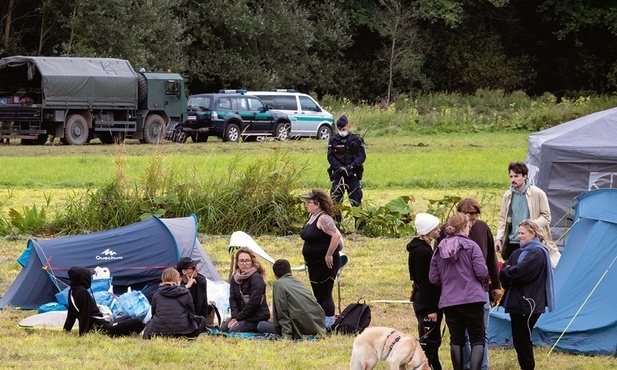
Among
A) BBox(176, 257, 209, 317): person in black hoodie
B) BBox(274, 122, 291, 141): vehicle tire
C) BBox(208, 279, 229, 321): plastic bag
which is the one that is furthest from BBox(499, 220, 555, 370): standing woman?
BBox(274, 122, 291, 141): vehicle tire

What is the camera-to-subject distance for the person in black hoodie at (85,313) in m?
9.18

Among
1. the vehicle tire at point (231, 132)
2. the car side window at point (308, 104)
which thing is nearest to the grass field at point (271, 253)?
the vehicle tire at point (231, 132)

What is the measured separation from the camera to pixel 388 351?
7.38 metres

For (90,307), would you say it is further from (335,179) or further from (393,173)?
(393,173)

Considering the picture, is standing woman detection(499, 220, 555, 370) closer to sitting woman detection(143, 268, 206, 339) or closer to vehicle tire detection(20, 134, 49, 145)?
sitting woman detection(143, 268, 206, 339)

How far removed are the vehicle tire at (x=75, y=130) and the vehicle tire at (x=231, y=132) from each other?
444cm

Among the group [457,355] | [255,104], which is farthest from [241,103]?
[457,355]

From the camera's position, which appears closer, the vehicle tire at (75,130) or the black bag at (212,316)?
the black bag at (212,316)

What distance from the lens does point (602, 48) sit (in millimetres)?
57344

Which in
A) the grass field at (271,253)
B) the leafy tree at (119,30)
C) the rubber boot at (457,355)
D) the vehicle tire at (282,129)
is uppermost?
the leafy tree at (119,30)

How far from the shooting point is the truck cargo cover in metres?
32.2

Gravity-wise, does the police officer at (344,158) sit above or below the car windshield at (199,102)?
above

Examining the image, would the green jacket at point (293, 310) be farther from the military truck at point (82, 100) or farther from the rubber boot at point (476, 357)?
the military truck at point (82, 100)

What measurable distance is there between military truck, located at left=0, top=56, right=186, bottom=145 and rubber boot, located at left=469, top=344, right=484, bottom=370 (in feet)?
80.6
